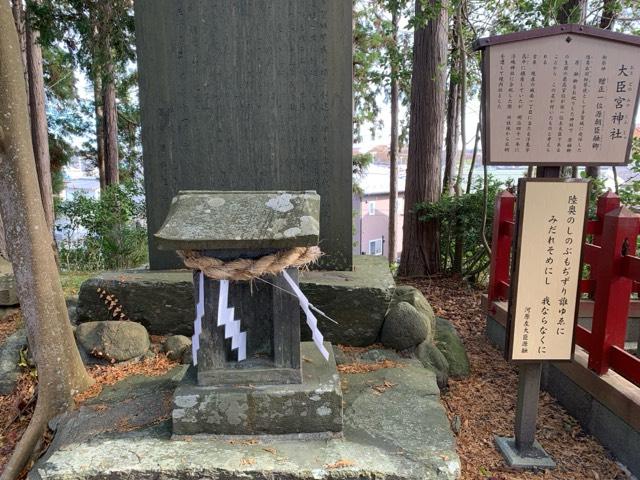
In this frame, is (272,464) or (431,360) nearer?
(272,464)

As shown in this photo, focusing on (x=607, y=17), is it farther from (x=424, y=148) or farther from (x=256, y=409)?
(x=256, y=409)

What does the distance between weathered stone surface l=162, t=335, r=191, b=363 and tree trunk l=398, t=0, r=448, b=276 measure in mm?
4230

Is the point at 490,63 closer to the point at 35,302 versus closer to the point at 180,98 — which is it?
the point at 180,98

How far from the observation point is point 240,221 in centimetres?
226

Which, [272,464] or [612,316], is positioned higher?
[612,316]

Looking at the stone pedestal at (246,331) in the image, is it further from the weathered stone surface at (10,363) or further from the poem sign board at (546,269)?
the weathered stone surface at (10,363)

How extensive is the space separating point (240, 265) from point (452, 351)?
2538 mm

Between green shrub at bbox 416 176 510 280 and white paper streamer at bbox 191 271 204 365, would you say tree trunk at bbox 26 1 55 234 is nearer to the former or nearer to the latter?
green shrub at bbox 416 176 510 280

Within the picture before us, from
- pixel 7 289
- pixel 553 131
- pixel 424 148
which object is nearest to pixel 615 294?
pixel 553 131

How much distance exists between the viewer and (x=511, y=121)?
8.36ft

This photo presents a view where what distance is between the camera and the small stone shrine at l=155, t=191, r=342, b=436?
2230mm

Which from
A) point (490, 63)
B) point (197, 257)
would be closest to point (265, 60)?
point (490, 63)

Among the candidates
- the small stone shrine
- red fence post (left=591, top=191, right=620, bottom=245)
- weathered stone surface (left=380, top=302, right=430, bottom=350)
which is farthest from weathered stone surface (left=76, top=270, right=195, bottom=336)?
red fence post (left=591, top=191, right=620, bottom=245)

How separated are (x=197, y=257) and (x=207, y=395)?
714mm
